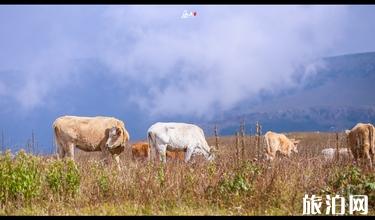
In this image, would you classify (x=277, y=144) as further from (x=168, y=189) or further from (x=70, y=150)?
(x=168, y=189)

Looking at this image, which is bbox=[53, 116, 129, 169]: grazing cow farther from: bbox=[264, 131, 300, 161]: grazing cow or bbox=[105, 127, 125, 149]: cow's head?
bbox=[264, 131, 300, 161]: grazing cow

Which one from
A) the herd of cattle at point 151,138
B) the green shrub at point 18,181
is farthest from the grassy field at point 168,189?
the herd of cattle at point 151,138

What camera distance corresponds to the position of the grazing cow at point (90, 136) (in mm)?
16453

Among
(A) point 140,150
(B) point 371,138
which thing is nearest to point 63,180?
(B) point 371,138

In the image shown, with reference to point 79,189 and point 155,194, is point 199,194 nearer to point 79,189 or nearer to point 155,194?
point 155,194

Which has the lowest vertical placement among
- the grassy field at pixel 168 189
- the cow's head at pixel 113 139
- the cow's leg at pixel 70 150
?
the grassy field at pixel 168 189

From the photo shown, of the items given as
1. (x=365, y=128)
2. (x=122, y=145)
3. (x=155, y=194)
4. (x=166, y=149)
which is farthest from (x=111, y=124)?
(x=155, y=194)

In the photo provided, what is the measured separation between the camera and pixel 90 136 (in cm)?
1648

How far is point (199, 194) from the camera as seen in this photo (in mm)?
9250

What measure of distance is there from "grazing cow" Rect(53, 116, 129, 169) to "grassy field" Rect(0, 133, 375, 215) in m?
6.50

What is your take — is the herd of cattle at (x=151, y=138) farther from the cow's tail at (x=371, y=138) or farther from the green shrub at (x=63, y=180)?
the green shrub at (x=63, y=180)

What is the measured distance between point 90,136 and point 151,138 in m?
2.04

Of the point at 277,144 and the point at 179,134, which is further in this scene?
the point at 277,144
